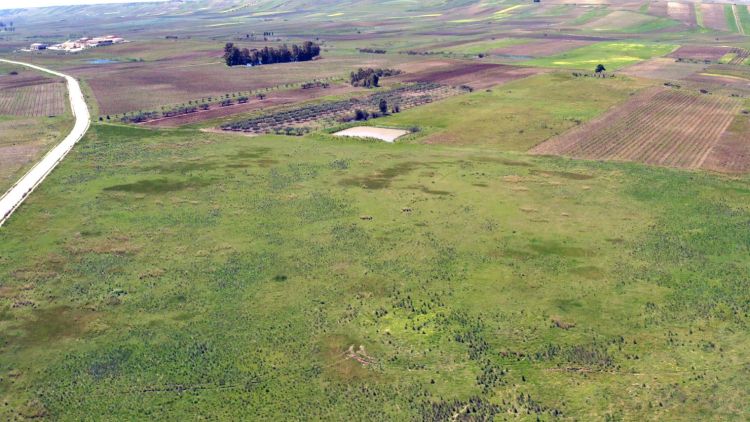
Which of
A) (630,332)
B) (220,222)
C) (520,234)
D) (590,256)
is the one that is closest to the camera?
(630,332)

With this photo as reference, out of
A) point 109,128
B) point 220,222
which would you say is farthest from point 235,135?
point 220,222

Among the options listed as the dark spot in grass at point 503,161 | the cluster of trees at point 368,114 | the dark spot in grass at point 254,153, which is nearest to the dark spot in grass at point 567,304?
the dark spot in grass at point 503,161

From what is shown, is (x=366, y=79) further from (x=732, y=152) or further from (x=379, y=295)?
(x=379, y=295)

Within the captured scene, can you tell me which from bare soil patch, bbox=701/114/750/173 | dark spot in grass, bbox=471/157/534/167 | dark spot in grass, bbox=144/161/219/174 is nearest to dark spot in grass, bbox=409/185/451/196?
dark spot in grass, bbox=471/157/534/167

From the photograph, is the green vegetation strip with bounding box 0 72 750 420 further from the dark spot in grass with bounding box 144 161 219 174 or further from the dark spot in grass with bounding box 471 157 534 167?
the dark spot in grass with bounding box 471 157 534 167

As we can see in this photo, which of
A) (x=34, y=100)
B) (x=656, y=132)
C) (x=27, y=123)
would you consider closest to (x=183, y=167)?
(x=27, y=123)

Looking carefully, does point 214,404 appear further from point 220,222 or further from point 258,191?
point 258,191
